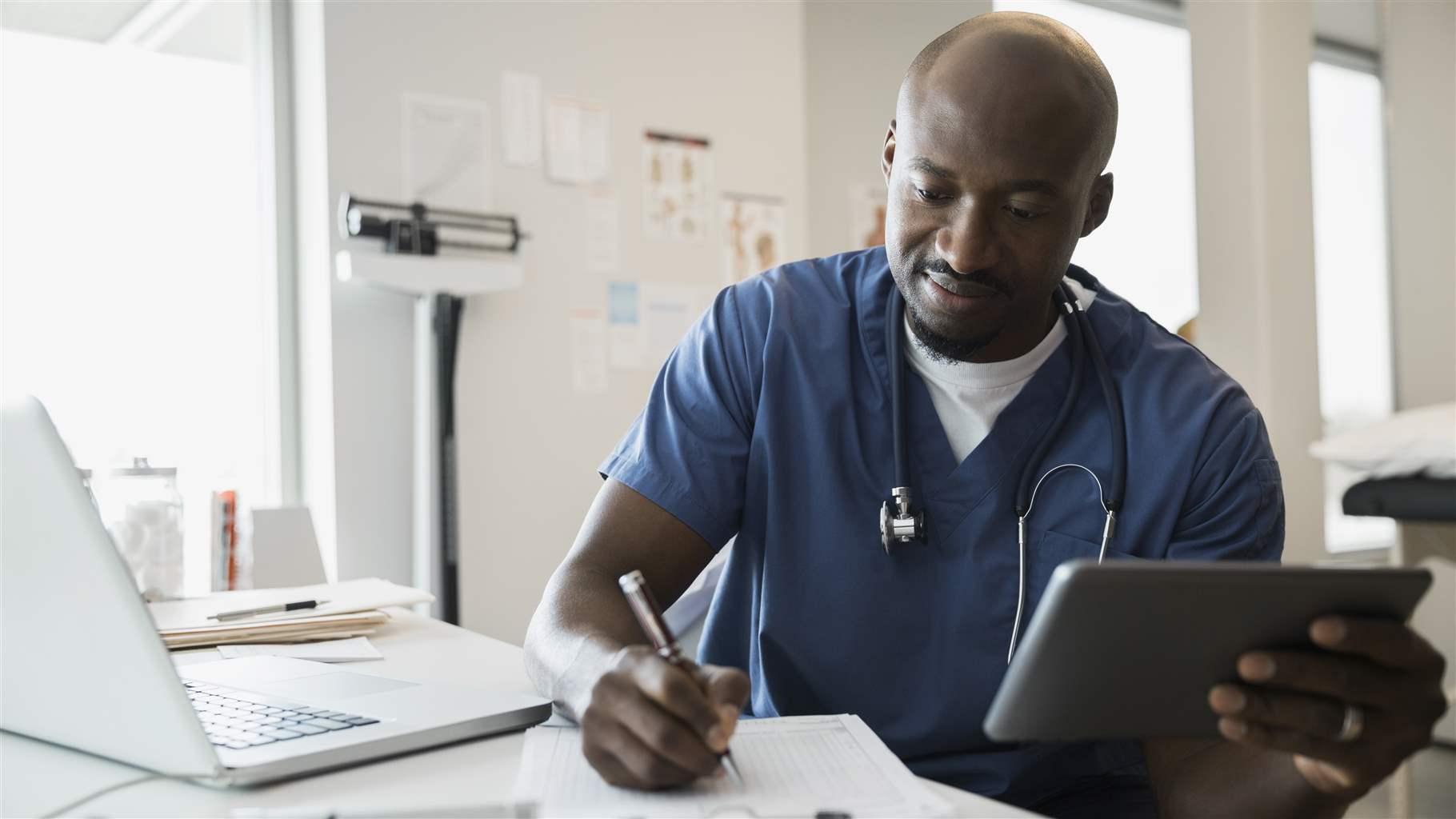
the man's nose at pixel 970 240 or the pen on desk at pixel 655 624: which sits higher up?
the man's nose at pixel 970 240

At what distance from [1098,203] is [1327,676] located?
739 millimetres

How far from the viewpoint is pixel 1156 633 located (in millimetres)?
656

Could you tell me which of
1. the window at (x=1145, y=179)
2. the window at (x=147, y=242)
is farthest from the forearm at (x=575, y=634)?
the window at (x=1145, y=179)

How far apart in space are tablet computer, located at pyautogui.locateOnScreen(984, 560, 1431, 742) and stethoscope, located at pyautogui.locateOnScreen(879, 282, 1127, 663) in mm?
424

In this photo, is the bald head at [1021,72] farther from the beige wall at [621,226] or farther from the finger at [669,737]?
the beige wall at [621,226]

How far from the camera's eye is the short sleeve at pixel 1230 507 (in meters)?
1.14

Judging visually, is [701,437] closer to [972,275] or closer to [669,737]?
[972,275]

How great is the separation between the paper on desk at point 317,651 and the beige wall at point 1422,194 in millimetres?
3147

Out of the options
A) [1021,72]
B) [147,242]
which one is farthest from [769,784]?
[147,242]

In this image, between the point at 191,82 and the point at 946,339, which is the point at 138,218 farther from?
the point at 946,339

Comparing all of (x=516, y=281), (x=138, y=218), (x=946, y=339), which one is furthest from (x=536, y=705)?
(x=138, y=218)

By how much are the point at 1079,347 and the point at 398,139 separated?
1930mm

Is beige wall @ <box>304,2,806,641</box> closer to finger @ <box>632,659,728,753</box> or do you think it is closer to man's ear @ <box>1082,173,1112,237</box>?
man's ear @ <box>1082,173,1112,237</box>

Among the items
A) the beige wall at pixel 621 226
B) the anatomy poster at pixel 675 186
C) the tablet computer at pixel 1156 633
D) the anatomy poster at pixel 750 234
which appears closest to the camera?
the tablet computer at pixel 1156 633
